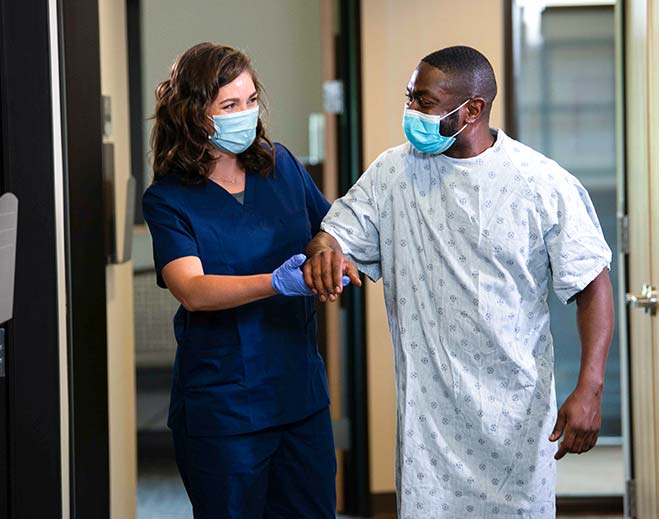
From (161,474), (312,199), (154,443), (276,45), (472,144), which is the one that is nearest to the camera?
(472,144)

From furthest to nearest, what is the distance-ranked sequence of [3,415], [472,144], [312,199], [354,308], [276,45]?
[276,45] < [354,308] < [312,199] < [3,415] < [472,144]

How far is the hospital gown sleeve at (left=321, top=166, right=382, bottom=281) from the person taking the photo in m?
1.67

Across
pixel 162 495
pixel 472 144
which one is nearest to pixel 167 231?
pixel 472 144

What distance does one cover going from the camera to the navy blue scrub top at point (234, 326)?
5.72 feet

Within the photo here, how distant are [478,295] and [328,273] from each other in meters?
0.24

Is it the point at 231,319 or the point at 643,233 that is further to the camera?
the point at 643,233

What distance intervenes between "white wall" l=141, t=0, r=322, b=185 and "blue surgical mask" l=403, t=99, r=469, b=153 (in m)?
1.53

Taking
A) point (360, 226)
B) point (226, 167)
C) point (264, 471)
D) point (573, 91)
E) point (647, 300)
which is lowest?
point (264, 471)

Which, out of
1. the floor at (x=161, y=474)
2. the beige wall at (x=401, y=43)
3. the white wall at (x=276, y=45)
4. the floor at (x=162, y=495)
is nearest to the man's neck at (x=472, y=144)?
the beige wall at (x=401, y=43)

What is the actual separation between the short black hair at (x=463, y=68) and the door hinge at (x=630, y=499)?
1391 millimetres

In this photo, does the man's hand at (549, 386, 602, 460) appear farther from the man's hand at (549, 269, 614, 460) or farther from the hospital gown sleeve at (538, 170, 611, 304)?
the hospital gown sleeve at (538, 170, 611, 304)

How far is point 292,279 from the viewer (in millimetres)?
1597

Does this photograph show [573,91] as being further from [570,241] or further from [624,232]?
[570,241]

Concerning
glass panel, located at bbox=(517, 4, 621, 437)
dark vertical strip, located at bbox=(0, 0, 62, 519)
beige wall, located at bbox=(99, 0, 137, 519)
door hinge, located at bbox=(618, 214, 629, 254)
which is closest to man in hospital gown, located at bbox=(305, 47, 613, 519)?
dark vertical strip, located at bbox=(0, 0, 62, 519)
